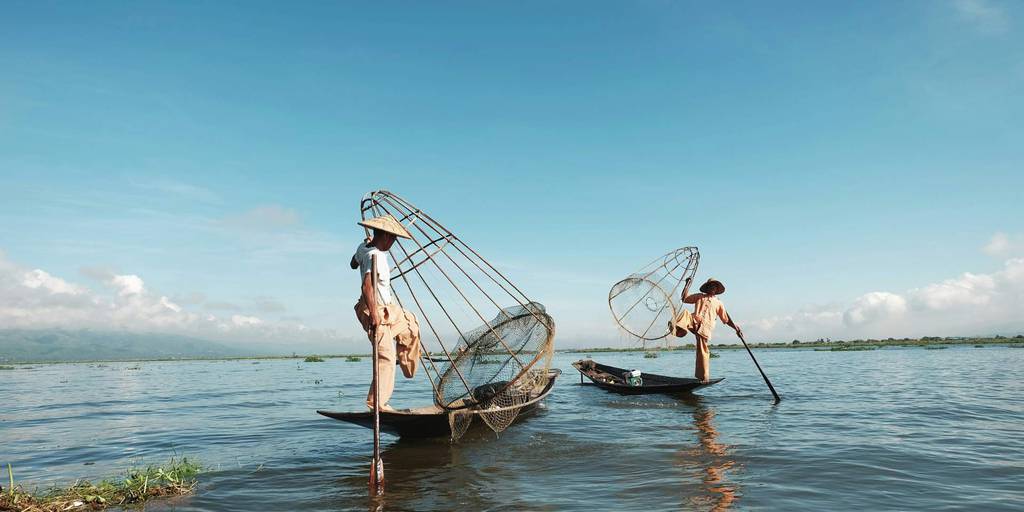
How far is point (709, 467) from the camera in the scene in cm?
654

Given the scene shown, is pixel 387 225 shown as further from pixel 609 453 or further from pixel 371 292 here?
pixel 609 453

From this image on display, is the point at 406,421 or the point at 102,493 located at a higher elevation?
the point at 406,421

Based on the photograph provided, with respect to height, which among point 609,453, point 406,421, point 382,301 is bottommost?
point 609,453

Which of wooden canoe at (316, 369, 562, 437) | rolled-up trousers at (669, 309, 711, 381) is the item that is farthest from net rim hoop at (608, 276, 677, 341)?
wooden canoe at (316, 369, 562, 437)

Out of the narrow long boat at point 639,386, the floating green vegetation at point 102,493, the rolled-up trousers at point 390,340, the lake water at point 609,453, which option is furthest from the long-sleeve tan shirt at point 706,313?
the floating green vegetation at point 102,493

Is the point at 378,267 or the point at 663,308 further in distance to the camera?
the point at 663,308

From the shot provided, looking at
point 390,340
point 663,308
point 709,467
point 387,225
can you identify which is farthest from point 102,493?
point 663,308

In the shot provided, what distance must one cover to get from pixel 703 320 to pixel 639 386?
2.34 meters

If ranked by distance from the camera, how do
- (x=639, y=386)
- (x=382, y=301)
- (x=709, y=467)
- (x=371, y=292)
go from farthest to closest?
1. (x=639, y=386)
2. (x=382, y=301)
3. (x=371, y=292)
4. (x=709, y=467)

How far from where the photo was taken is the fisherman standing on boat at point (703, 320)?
12836 mm

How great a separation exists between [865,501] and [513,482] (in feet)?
11.5

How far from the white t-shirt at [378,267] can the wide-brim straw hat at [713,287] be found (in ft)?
27.6

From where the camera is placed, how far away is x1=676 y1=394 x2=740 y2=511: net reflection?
5256 millimetres

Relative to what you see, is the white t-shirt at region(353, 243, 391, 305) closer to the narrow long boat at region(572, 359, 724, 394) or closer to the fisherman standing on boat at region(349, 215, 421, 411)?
the fisherman standing on boat at region(349, 215, 421, 411)
